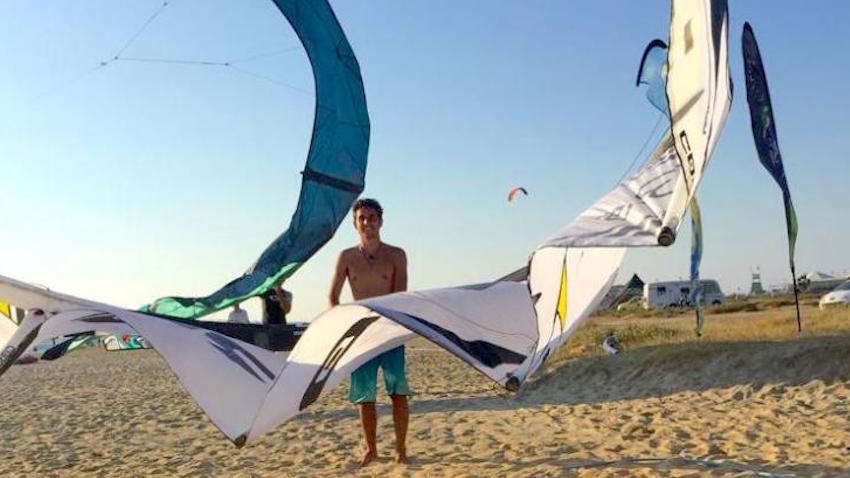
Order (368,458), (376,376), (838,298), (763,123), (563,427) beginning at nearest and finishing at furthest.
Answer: (376,376)
(368,458)
(763,123)
(563,427)
(838,298)

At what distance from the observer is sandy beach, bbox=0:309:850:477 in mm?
4457

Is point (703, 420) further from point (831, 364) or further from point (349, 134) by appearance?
point (349, 134)

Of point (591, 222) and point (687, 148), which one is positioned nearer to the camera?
point (687, 148)

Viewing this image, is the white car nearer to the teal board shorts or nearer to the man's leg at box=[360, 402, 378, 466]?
the man's leg at box=[360, 402, 378, 466]

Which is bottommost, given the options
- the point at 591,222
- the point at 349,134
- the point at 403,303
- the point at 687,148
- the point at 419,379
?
the point at 419,379

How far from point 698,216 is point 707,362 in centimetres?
182

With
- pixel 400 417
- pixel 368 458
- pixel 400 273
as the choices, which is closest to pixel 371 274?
pixel 400 273

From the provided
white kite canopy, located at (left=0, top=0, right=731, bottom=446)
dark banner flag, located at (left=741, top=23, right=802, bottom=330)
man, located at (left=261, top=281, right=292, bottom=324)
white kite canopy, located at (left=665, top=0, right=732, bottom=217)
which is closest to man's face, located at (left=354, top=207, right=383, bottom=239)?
white kite canopy, located at (left=0, top=0, right=731, bottom=446)

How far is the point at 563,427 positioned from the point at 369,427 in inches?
84.4

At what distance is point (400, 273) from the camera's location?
4.34 m

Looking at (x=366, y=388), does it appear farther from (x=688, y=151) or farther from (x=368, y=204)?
(x=688, y=151)

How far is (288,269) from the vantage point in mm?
6641

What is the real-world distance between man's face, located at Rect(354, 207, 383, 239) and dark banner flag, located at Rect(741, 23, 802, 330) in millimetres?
2796

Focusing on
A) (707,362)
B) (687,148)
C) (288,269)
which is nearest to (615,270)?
(687,148)
